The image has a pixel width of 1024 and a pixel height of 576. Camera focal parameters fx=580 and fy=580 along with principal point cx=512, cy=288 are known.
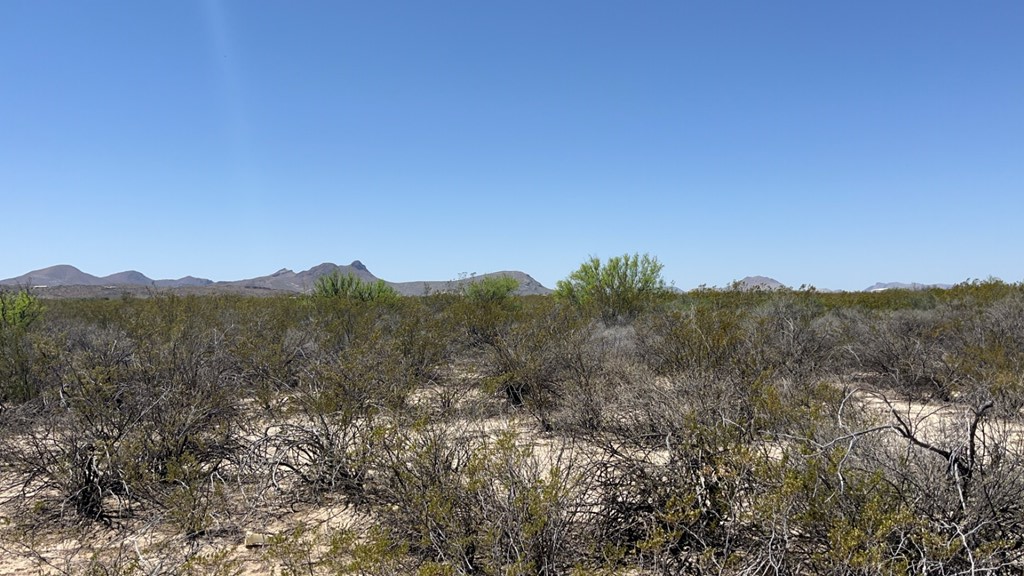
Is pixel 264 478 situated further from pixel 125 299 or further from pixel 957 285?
pixel 957 285

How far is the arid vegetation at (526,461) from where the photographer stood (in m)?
3.21

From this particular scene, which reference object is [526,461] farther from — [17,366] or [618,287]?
[618,287]

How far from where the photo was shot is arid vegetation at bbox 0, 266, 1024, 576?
3.21 m

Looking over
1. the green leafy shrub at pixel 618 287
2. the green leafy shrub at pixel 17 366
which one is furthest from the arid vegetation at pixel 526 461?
the green leafy shrub at pixel 618 287

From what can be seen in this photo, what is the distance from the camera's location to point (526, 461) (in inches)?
160

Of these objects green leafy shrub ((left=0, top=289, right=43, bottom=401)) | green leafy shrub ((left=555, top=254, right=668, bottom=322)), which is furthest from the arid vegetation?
green leafy shrub ((left=555, top=254, right=668, bottom=322))

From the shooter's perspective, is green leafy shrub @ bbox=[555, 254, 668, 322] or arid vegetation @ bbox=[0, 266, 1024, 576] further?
green leafy shrub @ bbox=[555, 254, 668, 322]

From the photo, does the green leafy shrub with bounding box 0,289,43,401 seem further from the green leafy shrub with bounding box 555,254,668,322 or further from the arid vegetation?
the green leafy shrub with bounding box 555,254,668,322

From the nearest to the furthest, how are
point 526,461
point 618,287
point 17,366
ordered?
1. point 526,461
2. point 17,366
3. point 618,287

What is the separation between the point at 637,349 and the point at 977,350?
5.09m

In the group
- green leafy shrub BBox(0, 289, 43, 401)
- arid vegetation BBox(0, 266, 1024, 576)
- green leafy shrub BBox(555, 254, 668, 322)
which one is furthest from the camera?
green leafy shrub BBox(555, 254, 668, 322)

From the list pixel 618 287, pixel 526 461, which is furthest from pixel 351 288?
pixel 526 461

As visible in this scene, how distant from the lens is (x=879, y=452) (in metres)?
4.00

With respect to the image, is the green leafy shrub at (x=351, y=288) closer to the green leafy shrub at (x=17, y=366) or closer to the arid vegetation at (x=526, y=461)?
the arid vegetation at (x=526, y=461)
